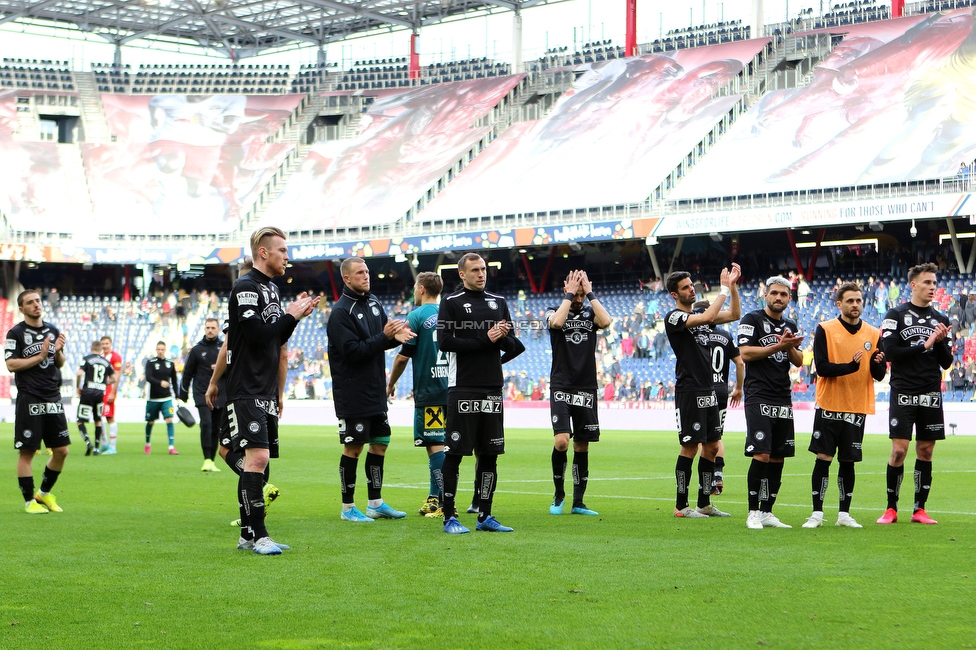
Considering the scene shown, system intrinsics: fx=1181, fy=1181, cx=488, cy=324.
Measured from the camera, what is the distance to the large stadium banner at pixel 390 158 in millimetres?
55000

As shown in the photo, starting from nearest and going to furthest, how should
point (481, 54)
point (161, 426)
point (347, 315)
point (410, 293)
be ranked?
→ point (347, 315)
point (161, 426)
point (410, 293)
point (481, 54)

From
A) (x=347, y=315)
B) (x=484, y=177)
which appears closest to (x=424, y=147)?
(x=484, y=177)

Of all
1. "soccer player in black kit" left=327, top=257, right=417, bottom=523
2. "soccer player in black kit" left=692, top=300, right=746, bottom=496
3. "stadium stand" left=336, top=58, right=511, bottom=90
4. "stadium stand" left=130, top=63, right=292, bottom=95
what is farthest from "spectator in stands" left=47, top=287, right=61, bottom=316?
"soccer player in black kit" left=327, top=257, right=417, bottom=523

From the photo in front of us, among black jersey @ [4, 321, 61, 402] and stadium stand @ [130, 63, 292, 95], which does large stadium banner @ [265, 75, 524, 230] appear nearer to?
stadium stand @ [130, 63, 292, 95]

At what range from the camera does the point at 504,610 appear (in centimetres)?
646

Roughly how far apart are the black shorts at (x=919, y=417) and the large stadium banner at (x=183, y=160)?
49.7m

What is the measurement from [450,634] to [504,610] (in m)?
0.64

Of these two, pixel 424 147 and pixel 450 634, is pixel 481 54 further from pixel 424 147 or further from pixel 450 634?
pixel 450 634

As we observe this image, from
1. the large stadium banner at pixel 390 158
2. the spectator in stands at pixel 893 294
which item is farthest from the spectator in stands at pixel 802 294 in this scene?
the large stadium banner at pixel 390 158

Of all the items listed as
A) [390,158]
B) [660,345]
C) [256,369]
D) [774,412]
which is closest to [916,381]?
[774,412]

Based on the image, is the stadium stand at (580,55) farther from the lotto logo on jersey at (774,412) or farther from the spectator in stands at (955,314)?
the lotto logo on jersey at (774,412)

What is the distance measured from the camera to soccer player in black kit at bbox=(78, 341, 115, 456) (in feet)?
75.0

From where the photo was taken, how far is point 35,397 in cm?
1202

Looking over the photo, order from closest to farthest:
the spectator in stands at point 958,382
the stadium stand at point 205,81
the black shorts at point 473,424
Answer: the black shorts at point 473,424 < the spectator in stands at point 958,382 < the stadium stand at point 205,81
